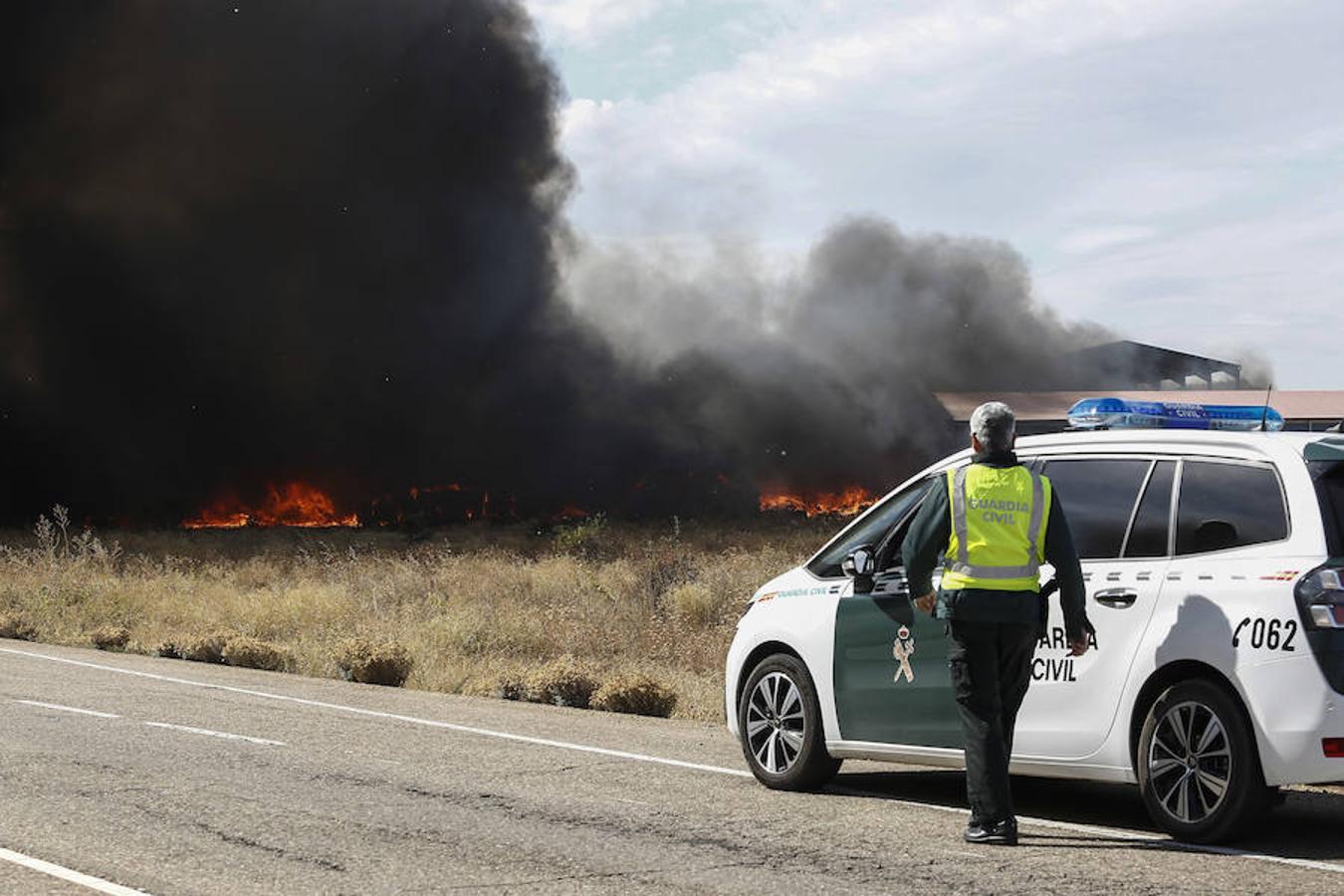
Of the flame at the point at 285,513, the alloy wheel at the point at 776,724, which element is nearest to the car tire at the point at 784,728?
the alloy wheel at the point at 776,724

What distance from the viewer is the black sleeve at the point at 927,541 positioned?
280 inches

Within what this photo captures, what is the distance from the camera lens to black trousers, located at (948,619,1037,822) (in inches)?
271

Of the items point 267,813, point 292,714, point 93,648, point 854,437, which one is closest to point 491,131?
point 854,437

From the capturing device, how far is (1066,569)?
6895mm

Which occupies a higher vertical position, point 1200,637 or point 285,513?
point 1200,637

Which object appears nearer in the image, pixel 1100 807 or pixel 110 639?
pixel 1100 807

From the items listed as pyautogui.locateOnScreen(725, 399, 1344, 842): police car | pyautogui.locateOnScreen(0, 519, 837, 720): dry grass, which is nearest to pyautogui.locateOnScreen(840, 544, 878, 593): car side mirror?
pyautogui.locateOnScreen(725, 399, 1344, 842): police car

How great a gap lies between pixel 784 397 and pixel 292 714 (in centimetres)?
5219

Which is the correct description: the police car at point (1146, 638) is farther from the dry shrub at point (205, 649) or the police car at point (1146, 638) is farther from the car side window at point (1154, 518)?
the dry shrub at point (205, 649)

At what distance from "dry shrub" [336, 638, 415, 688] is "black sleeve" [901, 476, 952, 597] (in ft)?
29.2

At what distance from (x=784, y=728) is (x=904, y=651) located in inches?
37.7

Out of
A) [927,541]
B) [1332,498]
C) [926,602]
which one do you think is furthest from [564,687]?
[1332,498]

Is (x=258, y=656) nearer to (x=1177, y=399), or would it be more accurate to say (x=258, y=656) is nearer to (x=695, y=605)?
(x=695, y=605)

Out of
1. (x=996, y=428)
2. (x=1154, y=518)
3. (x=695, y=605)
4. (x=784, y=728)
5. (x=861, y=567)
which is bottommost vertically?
(x=695, y=605)
